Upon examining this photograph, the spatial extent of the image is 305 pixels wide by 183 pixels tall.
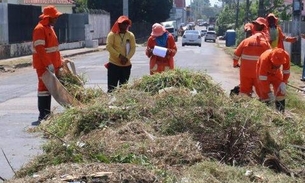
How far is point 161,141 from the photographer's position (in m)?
6.97

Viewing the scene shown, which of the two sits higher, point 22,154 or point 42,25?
point 42,25

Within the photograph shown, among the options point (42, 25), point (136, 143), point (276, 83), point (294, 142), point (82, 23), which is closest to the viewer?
point (136, 143)

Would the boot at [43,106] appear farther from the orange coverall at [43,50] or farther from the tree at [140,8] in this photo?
the tree at [140,8]

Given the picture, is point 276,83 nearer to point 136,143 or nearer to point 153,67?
point 153,67

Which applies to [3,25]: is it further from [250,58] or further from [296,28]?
[250,58]

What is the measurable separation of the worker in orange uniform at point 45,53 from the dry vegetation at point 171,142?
180 cm

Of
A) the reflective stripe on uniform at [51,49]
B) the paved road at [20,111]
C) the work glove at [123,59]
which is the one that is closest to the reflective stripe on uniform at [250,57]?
the paved road at [20,111]

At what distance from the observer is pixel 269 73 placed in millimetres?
9766

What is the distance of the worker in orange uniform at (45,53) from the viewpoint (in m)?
10.8

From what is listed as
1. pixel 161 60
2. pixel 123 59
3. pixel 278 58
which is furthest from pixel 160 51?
pixel 278 58

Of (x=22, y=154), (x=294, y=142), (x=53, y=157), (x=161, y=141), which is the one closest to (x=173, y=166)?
(x=161, y=141)

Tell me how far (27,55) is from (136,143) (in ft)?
87.1

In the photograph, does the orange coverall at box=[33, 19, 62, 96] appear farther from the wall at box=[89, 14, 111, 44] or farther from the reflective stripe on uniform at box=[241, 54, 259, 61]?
the wall at box=[89, 14, 111, 44]

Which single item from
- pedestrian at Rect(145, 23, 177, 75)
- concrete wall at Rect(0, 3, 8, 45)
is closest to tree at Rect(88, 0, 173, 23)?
concrete wall at Rect(0, 3, 8, 45)
